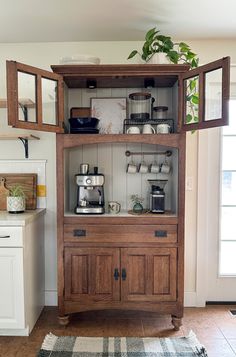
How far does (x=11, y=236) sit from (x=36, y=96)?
1080mm

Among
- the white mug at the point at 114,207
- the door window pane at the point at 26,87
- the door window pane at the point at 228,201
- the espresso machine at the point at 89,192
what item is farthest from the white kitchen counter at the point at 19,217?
the door window pane at the point at 228,201

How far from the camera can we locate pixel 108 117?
8.65ft

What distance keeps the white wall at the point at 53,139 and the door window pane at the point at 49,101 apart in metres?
0.52

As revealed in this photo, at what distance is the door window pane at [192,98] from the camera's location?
2.18 metres

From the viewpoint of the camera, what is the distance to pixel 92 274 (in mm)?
2314

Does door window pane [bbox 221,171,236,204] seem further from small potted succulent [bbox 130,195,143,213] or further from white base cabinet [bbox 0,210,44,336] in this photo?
white base cabinet [bbox 0,210,44,336]

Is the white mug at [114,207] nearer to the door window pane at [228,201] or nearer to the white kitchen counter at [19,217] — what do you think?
the white kitchen counter at [19,217]

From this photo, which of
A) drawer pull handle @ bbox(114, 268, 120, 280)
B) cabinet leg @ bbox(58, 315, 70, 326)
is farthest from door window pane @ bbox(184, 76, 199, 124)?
cabinet leg @ bbox(58, 315, 70, 326)

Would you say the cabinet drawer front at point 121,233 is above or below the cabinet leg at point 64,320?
above

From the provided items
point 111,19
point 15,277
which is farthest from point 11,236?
point 111,19

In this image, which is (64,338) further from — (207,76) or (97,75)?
(207,76)

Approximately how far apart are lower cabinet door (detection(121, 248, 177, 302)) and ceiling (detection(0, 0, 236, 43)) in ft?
6.14

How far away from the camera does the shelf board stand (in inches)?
89.1

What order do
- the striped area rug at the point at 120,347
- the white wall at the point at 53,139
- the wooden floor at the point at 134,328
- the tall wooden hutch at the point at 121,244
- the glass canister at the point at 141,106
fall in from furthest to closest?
1. the white wall at the point at 53,139
2. the glass canister at the point at 141,106
3. the tall wooden hutch at the point at 121,244
4. the wooden floor at the point at 134,328
5. the striped area rug at the point at 120,347
